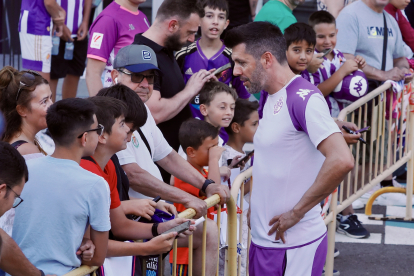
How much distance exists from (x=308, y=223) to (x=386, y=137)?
318 cm

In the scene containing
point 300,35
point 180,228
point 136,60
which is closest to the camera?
point 180,228

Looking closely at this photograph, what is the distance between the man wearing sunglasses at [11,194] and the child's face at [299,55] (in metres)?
2.78

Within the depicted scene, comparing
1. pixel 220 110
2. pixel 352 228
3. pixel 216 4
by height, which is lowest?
Answer: pixel 352 228

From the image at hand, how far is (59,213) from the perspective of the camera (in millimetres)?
2371

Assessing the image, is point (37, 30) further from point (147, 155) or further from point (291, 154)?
point (291, 154)

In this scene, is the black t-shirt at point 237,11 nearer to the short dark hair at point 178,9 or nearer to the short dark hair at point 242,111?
the short dark hair at point 242,111

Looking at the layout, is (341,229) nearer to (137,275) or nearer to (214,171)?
(214,171)

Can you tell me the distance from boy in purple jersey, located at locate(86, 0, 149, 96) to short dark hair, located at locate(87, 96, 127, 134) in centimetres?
203

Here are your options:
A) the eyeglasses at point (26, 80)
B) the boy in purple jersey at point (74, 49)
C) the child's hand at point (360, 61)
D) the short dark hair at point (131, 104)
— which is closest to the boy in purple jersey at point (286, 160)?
the short dark hair at point (131, 104)

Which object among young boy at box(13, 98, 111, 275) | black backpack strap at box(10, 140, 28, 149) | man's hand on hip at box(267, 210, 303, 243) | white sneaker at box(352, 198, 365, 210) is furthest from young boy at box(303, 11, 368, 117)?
young boy at box(13, 98, 111, 275)

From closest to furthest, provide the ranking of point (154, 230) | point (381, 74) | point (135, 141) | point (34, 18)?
point (154, 230)
point (135, 141)
point (34, 18)
point (381, 74)

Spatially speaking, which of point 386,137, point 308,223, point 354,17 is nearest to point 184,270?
point 308,223

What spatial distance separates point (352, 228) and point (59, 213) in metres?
4.10

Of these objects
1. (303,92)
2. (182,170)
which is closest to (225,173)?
(182,170)
